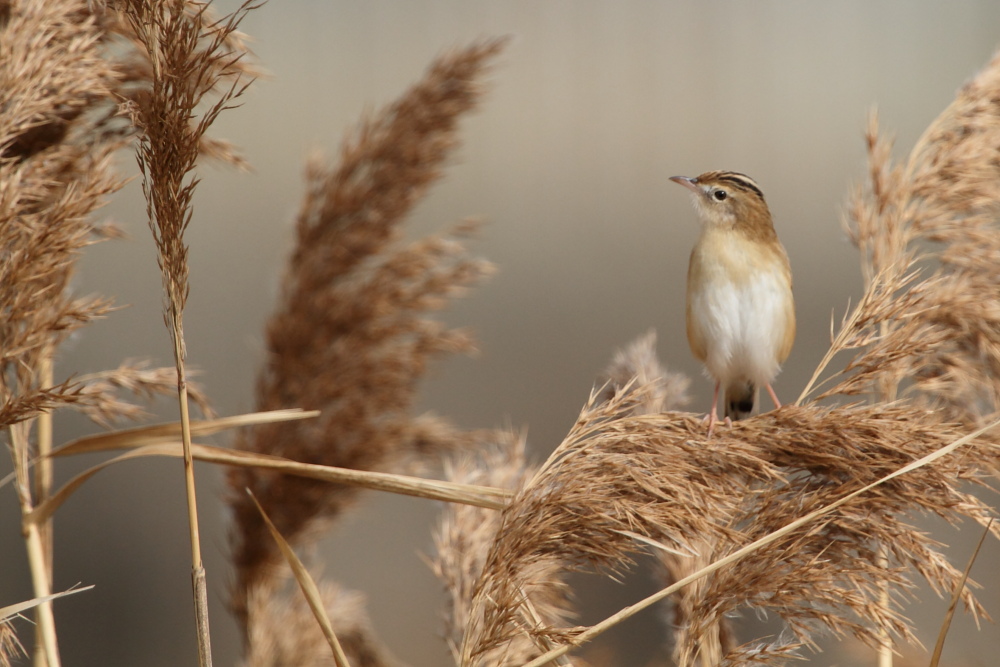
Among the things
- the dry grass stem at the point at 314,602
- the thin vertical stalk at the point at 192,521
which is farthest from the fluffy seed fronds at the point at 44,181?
the dry grass stem at the point at 314,602

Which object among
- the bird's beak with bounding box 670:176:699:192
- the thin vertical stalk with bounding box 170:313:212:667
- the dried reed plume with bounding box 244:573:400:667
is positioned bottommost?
the dried reed plume with bounding box 244:573:400:667

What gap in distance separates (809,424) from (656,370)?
40 centimetres

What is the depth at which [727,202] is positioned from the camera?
1.67 m

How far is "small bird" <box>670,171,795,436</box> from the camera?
1.65 meters

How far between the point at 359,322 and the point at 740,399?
90cm

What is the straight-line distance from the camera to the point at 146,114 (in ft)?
2.74

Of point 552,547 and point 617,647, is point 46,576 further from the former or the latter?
point 617,647

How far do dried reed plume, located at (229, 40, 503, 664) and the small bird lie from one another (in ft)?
1.54

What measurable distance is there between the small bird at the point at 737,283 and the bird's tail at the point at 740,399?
19 cm

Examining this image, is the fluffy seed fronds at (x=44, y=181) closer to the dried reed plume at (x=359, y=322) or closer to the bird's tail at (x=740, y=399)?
the dried reed plume at (x=359, y=322)

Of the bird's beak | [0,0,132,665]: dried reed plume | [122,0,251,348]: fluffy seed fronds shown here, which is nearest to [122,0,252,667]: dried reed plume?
[122,0,251,348]: fluffy seed fronds

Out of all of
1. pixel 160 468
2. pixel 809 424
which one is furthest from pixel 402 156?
pixel 160 468

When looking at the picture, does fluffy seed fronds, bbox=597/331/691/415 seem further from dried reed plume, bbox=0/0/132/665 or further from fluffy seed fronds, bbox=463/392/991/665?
dried reed plume, bbox=0/0/132/665

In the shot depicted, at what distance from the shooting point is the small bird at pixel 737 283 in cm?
165
